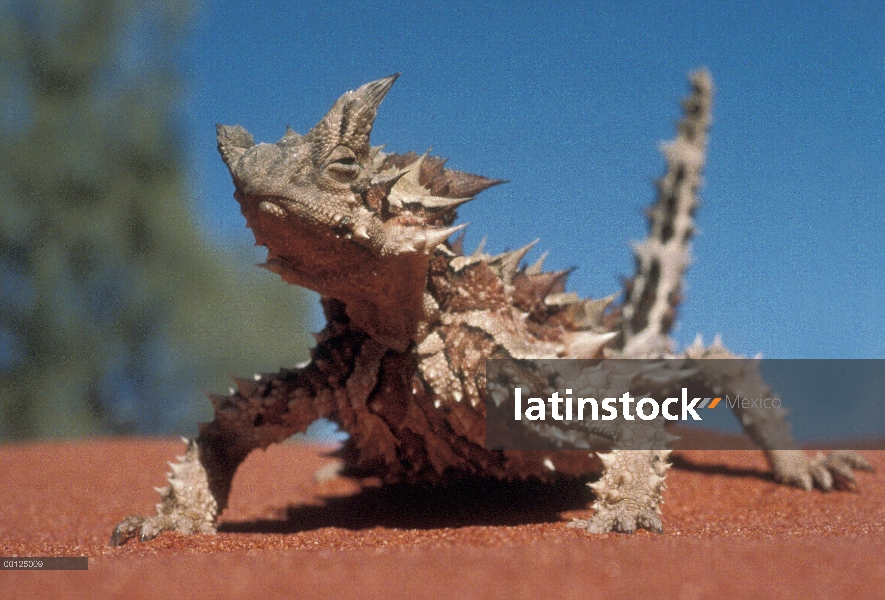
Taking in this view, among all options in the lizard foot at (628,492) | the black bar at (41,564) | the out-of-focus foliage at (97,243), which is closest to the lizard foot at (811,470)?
the lizard foot at (628,492)

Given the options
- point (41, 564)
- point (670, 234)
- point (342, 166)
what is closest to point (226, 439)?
point (41, 564)

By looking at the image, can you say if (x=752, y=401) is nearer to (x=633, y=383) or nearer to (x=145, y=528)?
(x=633, y=383)

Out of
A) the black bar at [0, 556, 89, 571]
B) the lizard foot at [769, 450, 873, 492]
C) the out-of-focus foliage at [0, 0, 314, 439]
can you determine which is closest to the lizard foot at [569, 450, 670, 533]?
the black bar at [0, 556, 89, 571]

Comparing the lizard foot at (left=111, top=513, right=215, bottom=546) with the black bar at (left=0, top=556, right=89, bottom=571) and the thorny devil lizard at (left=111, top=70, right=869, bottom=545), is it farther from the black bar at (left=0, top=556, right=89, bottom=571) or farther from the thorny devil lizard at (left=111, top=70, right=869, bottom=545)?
the black bar at (left=0, top=556, right=89, bottom=571)

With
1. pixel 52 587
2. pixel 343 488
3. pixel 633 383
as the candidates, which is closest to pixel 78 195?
pixel 343 488

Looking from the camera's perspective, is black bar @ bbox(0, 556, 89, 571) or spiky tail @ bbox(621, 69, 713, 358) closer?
black bar @ bbox(0, 556, 89, 571)

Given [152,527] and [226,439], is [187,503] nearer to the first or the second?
[152,527]
